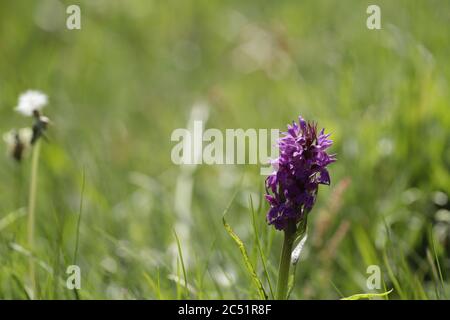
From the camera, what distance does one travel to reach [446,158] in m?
2.76

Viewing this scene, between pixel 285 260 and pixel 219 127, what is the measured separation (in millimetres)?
2312

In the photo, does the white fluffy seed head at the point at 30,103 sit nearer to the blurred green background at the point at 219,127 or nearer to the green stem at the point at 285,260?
the blurred green background at the point at 219,127

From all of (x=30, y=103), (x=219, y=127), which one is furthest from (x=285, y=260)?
(x=219, y=127)

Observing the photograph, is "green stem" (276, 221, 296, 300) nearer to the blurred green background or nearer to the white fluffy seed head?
the blurred green background

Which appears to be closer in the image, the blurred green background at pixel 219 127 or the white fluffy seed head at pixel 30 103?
the white fluffy seed head at pixel 30 103

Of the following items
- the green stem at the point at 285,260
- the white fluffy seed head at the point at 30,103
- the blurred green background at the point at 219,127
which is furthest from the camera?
the blurred green background at the point at 219,127

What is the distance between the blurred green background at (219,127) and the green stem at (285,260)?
0.13 m

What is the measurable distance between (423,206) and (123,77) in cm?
283

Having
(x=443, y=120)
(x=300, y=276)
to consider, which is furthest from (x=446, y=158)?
(x=300, y=276)

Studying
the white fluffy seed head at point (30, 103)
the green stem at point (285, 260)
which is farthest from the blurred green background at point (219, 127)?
the white fluffy seed head at point (30, 103)

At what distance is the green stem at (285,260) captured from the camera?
5.30ft

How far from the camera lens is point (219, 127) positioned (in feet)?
12.9

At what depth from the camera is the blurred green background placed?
2357 millimetres

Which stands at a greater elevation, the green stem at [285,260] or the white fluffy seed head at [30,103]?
the white fluffy seed head at [30,103]
